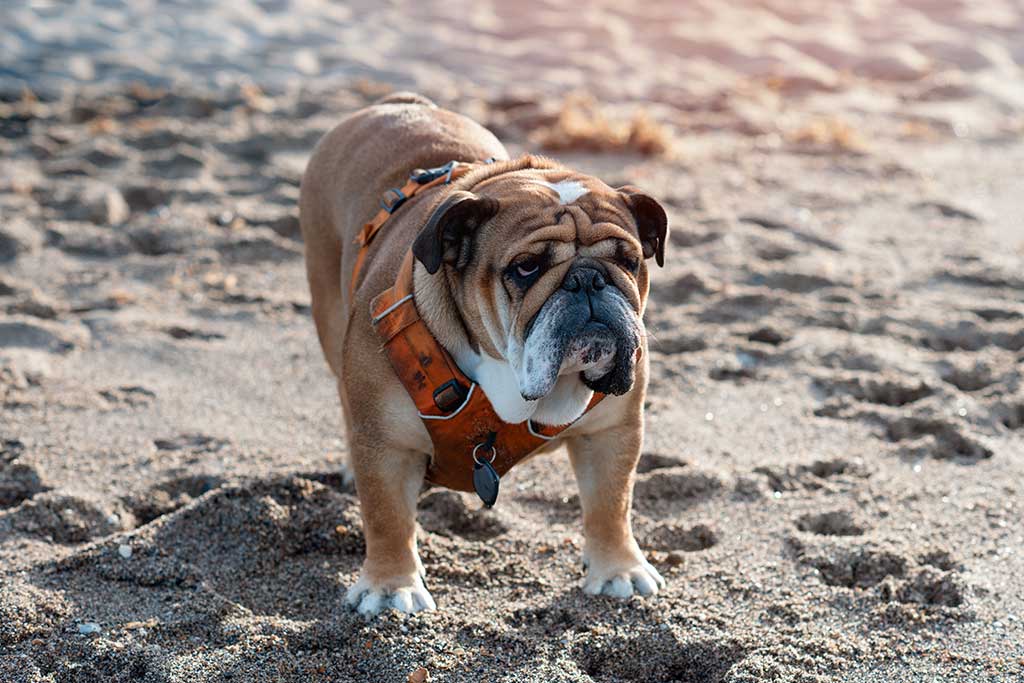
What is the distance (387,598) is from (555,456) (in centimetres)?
131

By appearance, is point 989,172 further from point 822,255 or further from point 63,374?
point 63,374

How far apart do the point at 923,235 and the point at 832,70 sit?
5.03 m

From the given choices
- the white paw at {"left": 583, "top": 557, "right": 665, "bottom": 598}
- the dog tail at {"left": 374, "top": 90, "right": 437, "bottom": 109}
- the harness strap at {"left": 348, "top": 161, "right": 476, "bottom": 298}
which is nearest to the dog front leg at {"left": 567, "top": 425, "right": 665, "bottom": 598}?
the white paw at {"left": 583, "top": 557, "right": 665, "bottom": 598}

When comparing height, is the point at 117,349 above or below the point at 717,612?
below

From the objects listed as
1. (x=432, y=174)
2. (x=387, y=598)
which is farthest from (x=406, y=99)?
(x=387, y=598)

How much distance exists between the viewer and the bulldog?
335cm

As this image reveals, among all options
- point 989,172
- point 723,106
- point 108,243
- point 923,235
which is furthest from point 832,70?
point 108,243

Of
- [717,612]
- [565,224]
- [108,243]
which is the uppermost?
[565,224]

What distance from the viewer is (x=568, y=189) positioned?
357cm

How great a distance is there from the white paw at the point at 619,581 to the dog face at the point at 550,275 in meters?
0.64

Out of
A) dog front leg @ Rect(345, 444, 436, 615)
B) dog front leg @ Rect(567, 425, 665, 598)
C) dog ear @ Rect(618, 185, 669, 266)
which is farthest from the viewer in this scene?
dog front leg @ Rect(567, 425, 665, 598)

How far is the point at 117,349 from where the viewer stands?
578cm

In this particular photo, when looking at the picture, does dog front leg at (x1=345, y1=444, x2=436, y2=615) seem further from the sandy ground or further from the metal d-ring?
the metal d-ring

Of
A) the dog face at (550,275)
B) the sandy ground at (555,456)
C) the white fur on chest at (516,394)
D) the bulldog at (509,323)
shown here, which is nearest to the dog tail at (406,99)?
the bulldog at (509,323)
